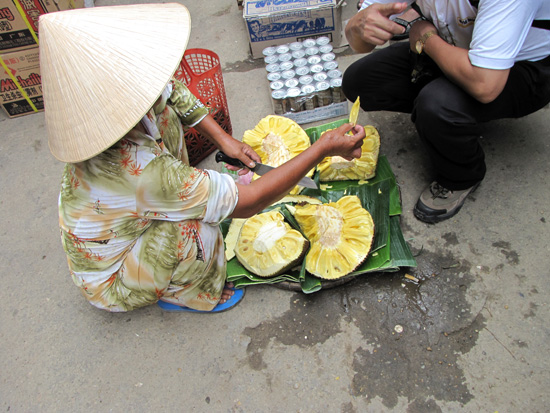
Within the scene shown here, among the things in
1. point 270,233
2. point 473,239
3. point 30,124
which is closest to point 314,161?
point 270,233

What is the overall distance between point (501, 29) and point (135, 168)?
4.72 ft

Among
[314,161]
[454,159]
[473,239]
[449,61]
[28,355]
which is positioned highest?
[449,61]

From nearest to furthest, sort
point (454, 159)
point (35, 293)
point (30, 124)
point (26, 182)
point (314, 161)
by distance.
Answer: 1. point (314, 161)
2. point (454, 159)
3. point (35, 293)
4. point (26, 182)
5. point (30, 124)

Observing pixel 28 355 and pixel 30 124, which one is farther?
pixel 30 124

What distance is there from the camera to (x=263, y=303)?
199 centimetres

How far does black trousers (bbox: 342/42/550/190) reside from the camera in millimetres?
Result: 1763

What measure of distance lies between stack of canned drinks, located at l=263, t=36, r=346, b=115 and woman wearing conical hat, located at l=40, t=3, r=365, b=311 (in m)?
0.86

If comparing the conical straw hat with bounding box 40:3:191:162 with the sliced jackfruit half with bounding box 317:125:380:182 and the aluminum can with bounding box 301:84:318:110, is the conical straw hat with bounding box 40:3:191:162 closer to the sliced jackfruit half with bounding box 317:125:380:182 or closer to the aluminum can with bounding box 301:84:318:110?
the sliced jackfruit half with bounding box 317:125:380:182

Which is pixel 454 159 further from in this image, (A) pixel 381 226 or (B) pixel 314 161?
(B) pixel 314 161

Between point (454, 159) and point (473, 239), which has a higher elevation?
point (454, 159)

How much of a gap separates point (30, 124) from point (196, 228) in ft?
8.17

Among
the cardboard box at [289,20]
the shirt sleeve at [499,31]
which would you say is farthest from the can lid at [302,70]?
the shirt sleeve at [499,31]

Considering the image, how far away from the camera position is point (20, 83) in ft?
10.4

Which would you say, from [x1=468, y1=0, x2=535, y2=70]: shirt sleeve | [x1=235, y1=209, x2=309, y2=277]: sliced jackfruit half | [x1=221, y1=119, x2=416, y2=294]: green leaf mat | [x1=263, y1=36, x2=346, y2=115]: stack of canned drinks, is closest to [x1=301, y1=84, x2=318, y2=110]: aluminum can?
[x1=263, y1=36, x2=346, y2=115]: stack of canned drinks
